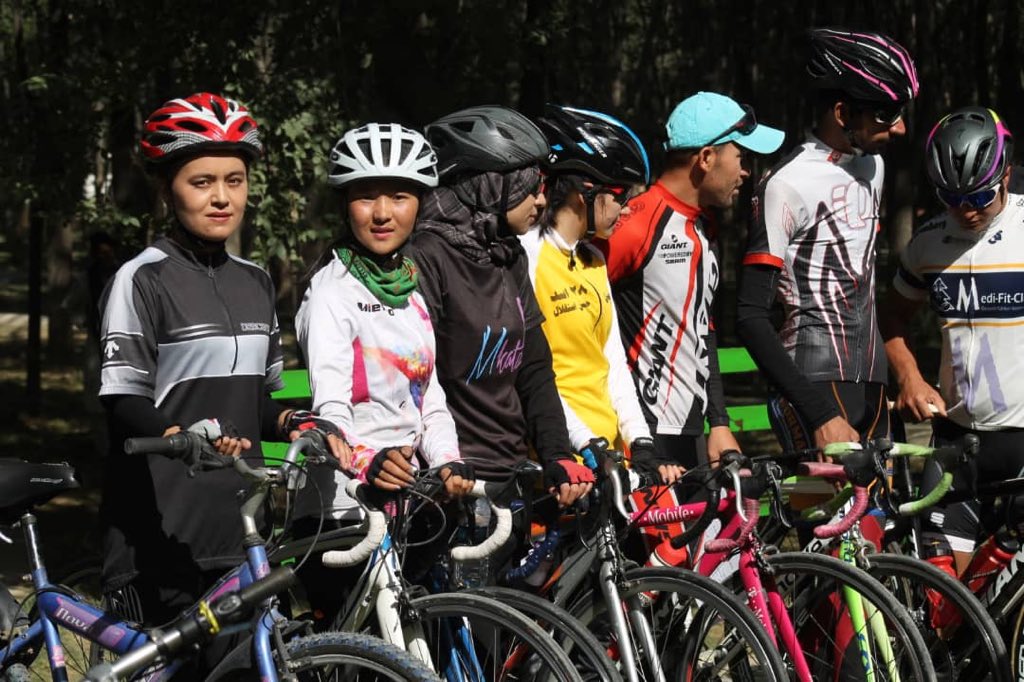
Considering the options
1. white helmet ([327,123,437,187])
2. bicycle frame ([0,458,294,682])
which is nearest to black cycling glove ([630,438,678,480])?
white helmet ([327,123,437,187])

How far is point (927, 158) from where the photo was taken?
5.41 meters

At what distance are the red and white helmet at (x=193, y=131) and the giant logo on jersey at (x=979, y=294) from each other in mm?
2624

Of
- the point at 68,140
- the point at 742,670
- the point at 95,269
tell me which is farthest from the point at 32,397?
the point at 742,670

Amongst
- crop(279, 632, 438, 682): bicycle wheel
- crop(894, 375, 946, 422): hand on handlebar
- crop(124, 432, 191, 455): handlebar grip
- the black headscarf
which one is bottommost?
crop(279, 632, 438, 682): bicycle wheel

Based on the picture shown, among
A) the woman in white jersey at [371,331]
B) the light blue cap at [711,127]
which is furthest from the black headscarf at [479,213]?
the light blue cap at [711,127]

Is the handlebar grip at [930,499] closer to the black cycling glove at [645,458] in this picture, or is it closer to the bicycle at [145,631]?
the black cycling glove at [645,458]

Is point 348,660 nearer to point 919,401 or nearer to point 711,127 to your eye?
point 711,127

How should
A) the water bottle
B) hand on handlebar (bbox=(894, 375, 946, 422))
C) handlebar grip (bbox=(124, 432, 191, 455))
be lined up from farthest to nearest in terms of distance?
hand on handlebar (bbox=(894, 375, 946, 422))
the water bottle
handlebar grip (bbox=(124, 432, 191, 455))

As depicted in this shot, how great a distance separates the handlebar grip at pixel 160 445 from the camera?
341 cm

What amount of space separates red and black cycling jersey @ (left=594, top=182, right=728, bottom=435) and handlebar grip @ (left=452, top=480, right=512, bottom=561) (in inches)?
60.0

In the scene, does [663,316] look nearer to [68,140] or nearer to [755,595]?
[755,595]

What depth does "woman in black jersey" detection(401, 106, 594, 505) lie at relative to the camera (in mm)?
4613

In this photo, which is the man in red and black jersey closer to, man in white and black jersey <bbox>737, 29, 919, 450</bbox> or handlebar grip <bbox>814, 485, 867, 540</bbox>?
man in white and black jersey <bbox>737, 29, 919, 450</bbox>

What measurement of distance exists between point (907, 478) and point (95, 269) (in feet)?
31.1
